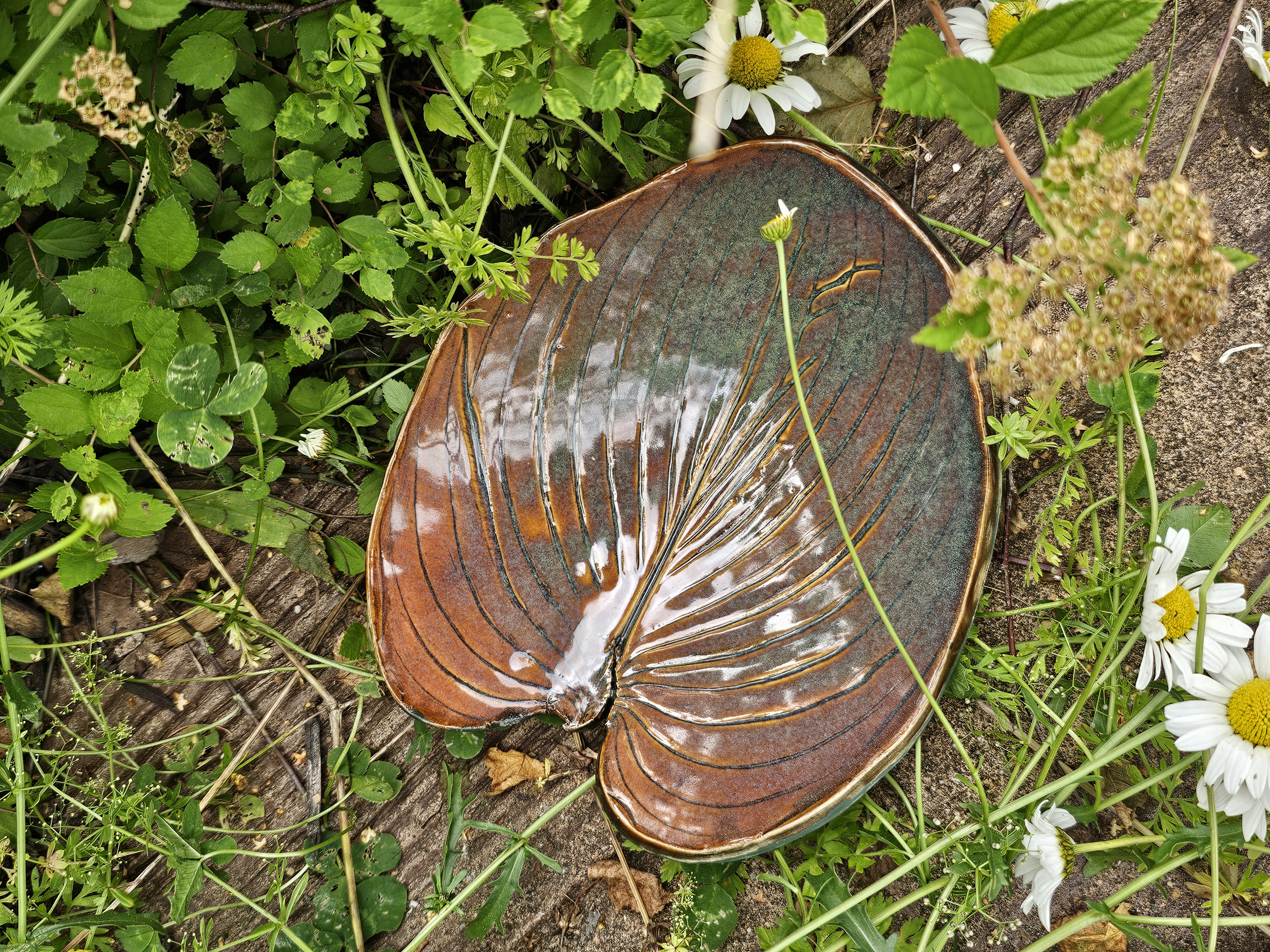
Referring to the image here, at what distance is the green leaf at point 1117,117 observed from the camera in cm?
56

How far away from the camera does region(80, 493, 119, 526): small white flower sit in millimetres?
591

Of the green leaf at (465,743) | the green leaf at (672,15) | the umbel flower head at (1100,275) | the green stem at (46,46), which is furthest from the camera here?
the green leaf at (465,743)

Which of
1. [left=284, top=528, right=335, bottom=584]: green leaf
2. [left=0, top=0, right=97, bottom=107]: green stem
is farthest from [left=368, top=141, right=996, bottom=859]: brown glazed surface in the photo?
[left=0, top=0, right=97, bottom=107]: green stem

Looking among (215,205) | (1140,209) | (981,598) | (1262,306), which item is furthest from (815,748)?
(215,205)

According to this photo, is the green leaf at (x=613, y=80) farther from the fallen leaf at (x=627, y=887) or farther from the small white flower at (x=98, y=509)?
the fallen leaf at (x=627, y=887)

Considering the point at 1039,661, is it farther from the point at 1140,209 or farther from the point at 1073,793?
the point at 1140,209

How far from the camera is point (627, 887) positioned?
3.34ft

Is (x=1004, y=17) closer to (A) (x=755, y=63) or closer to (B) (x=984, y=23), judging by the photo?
(B) (x=984, y=23)

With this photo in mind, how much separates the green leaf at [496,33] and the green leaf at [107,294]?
19.4 inches

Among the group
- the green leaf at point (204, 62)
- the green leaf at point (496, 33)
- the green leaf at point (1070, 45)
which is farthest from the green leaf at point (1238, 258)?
the green leaf at point (204, 62)

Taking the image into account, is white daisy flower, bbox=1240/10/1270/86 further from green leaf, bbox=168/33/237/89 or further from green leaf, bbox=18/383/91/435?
green leaf, bbox=18/383/91/435

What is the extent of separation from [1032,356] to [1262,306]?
54 centimetres

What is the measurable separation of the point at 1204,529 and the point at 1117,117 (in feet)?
1.61

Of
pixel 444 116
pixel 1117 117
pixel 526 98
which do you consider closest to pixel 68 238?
pixel 444 116
